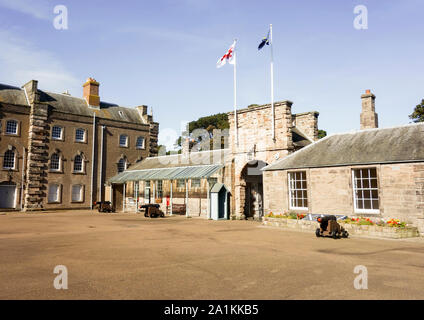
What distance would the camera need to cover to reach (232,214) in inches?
920

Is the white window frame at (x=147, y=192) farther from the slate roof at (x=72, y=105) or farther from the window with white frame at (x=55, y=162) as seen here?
the slate roof at (x=72, y=105)

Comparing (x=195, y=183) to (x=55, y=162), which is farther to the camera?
(x=55, y=162)

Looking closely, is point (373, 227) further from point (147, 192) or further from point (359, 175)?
point (147, 192)

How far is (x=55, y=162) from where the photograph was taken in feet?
107

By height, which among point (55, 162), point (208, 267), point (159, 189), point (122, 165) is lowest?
point (208, 267)

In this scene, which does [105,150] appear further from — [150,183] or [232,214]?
[232,214]

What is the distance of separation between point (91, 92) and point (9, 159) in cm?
1185

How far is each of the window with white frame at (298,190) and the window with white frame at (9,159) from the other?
25926mm

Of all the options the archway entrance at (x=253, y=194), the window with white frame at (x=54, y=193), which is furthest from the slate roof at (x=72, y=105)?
the archway entrance at (x=253, y=194)

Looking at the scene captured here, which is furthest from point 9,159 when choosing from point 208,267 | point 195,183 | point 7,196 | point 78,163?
point 208,267

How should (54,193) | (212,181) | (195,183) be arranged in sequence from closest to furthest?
(212,181) < (195,183) < (54,193)

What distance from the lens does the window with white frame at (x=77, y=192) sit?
3366cm
